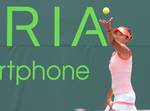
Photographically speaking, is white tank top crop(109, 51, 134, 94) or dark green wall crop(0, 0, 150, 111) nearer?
white tank top crop(109, 51, 134, 94)

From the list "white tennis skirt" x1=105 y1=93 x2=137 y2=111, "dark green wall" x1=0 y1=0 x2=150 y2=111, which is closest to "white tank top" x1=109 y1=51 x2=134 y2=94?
"white tennis skirt" x1=105 y1=93 x2=137 y2=111

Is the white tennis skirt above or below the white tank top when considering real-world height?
below

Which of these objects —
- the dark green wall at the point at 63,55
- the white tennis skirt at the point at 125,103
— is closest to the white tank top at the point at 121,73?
the white tennis skirt at the point at 125,103

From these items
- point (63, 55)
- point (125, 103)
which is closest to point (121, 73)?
point (125, 103)

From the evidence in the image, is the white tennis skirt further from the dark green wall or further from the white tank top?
the dark green wall

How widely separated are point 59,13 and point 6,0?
2.14 ft

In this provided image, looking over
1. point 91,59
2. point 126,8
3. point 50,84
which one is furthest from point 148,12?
point 50,84

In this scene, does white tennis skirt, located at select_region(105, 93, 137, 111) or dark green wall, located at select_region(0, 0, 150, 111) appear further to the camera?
dark green wall, located at select_region(0, 0, 150, 111)

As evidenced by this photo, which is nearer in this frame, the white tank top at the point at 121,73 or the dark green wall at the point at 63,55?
the white tank top at the point at 121,73

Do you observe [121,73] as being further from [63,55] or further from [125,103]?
[63,55]

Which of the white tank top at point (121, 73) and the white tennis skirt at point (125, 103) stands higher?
the white tank top at point (121, 73)

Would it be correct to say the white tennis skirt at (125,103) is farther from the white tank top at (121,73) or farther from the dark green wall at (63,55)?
the dark green wall at (63,55)

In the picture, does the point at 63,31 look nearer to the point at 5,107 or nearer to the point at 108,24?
the point at 5,107

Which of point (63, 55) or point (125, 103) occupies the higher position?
point (63, 55)
